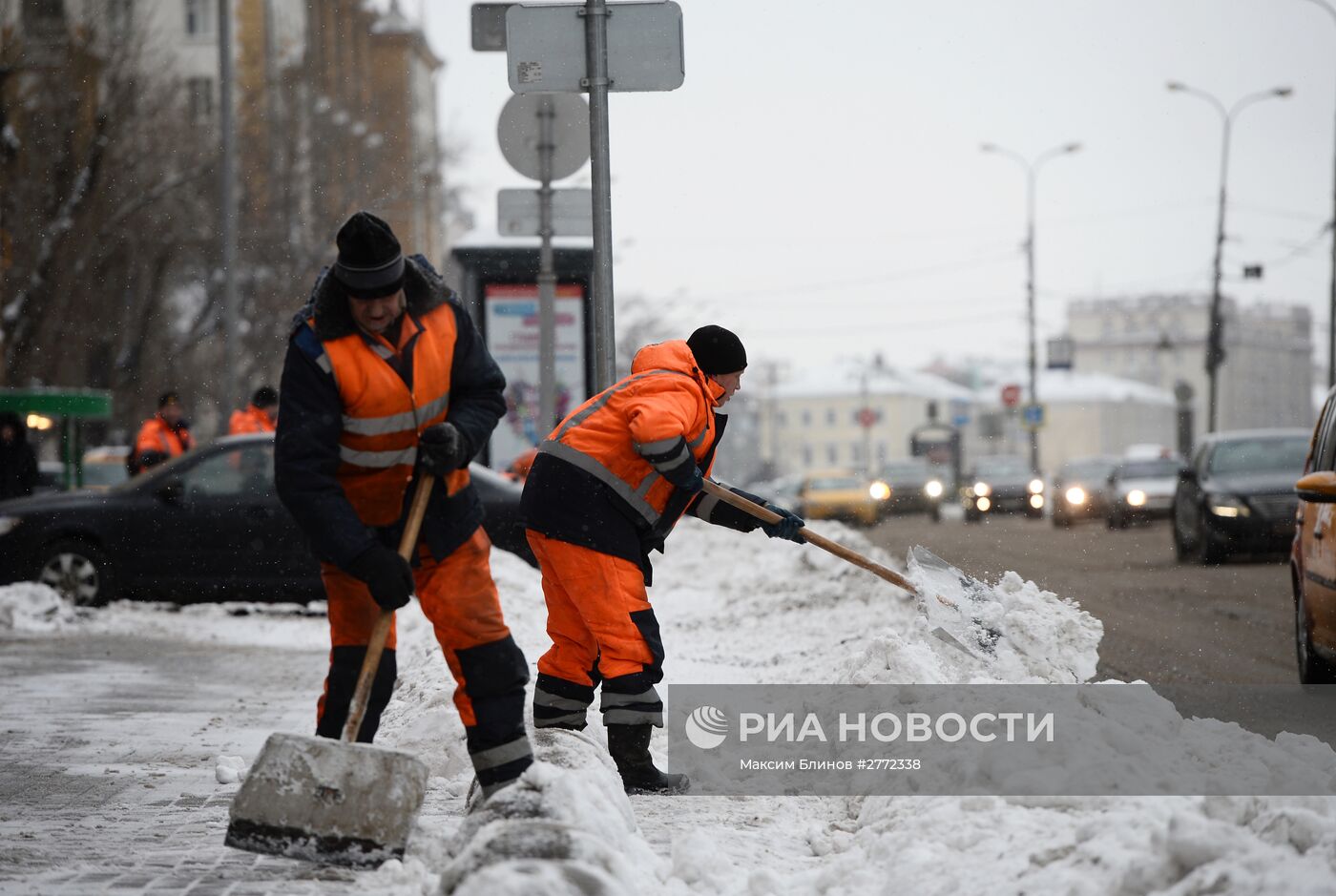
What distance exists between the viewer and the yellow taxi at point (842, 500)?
4031 centimetres

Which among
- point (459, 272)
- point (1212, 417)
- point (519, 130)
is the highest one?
point (519, 130)

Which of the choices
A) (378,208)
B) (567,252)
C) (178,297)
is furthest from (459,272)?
(178,297)

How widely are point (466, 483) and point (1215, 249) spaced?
122 ft

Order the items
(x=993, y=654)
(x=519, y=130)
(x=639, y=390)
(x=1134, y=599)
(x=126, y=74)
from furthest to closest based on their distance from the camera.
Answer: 1. (x=126, y=74)
2. (x=1134, y=599)
3. (x=519, y=130)
4. (x=993, y=654)
5. (x=639, y=390)

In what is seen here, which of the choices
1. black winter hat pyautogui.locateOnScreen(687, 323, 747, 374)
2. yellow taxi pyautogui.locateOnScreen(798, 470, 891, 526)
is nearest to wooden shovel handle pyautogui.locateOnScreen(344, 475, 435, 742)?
black winter hat pyautogui.locateOnScreen(687, 323, 747, 374)

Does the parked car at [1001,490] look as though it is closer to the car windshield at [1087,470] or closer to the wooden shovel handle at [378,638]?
the car windshield at [1087,470]

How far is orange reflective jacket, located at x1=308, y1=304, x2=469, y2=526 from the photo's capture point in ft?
14.7

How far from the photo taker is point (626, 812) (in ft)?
14.8

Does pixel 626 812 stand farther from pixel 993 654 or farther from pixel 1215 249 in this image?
pixel 1215 249

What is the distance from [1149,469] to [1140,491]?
4.17ft

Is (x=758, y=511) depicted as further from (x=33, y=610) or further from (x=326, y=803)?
(x=33, y=610)

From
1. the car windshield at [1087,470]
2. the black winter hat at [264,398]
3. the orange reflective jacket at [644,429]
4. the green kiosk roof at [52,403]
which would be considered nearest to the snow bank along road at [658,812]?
the orange reflective jacket at [644,429]

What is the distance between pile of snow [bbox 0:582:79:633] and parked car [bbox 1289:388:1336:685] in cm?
767

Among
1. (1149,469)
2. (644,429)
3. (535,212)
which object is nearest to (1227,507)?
(535,212)
